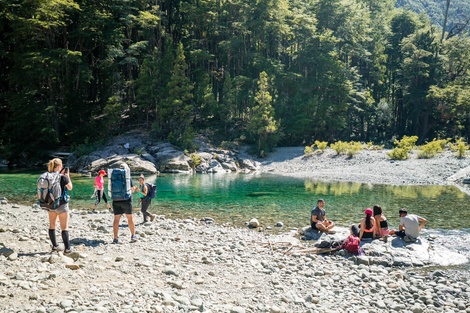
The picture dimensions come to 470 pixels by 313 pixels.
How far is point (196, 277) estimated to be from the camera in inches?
276

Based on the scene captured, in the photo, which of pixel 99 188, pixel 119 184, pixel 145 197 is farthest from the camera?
pixel 99 188

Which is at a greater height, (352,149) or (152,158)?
(352,149)

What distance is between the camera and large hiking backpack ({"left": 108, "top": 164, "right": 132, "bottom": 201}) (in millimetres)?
8898

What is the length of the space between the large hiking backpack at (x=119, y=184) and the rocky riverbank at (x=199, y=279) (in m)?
1.08

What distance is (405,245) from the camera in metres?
9.88

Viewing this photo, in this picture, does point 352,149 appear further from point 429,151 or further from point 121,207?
point 121,207

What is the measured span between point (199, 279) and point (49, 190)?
126 inches

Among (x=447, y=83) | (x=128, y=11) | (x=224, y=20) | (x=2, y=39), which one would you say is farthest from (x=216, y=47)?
(x=447, y=83)

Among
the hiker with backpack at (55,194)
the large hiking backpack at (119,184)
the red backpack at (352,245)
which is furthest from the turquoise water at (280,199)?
the hiker with backpack at (55,194)

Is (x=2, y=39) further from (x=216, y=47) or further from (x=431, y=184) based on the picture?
(x=431, y=184)

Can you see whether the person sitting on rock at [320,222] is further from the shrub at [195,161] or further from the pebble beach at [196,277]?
the shrub at [195,161]

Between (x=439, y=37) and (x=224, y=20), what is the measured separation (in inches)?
1179

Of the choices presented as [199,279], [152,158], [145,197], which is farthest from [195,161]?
[199,279]

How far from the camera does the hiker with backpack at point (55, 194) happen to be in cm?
720
